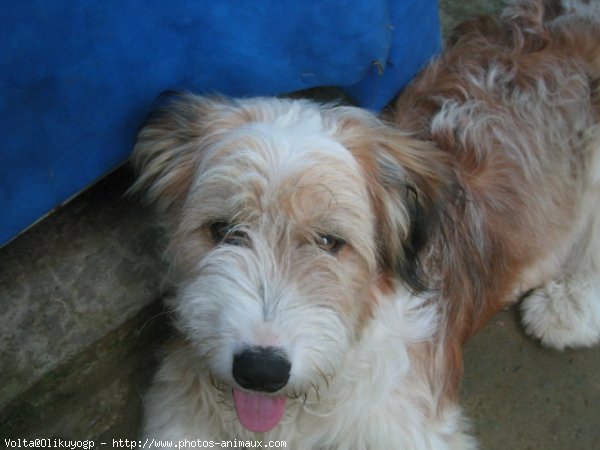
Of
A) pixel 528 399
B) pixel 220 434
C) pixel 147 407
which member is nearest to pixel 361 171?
pixel 220 434

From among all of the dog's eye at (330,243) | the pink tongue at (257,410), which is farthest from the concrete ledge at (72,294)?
the dog's eye at (330,243)

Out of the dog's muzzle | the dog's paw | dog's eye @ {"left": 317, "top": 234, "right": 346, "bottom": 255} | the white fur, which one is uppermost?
dog's eye @ {"left": 317, "top": 234, "right": 346, "bottom": 255}

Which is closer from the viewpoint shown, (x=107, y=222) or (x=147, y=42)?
(x=147, y=42)

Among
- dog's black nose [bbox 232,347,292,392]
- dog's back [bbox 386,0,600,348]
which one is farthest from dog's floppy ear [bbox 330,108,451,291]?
dog's black nose [bbox 232,347,292,392]

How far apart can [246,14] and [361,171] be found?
2.76 feet

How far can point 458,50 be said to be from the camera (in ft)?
10.2

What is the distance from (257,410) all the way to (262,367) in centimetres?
55

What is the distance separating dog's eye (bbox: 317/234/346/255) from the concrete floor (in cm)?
116

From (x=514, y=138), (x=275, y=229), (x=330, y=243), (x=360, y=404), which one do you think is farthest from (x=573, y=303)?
(x=275, y=229)

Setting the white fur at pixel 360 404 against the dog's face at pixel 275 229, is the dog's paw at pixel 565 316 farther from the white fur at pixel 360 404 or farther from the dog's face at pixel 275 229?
the dog's face at pixel 275 229

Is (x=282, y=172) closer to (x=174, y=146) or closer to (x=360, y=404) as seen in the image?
(x=174, y=146)

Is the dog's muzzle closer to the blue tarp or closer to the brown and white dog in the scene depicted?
the brown and white dog

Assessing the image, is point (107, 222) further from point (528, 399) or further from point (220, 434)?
point (528, 399)

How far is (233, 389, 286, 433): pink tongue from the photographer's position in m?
2.19
